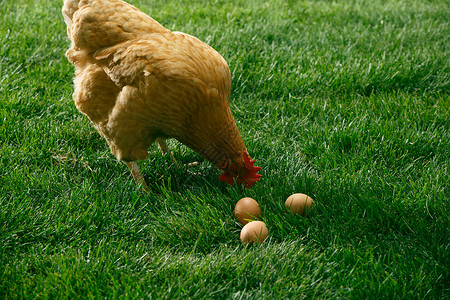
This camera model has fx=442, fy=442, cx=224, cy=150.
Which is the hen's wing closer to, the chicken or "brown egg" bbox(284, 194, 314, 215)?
the chicken

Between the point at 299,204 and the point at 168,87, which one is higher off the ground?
the point at 168,87

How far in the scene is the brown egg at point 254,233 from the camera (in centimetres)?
251

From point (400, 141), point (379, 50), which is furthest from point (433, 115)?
point (379, 50)

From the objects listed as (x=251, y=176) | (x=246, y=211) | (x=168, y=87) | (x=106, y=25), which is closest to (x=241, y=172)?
(x=251, y=176)

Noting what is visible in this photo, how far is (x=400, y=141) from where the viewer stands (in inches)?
132

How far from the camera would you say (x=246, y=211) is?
2.67 meters

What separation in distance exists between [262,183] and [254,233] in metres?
0.53

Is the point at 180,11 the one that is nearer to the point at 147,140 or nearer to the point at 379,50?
the point at 379,50

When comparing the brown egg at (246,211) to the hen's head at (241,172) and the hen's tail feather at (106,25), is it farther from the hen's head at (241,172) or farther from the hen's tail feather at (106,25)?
the hen's tail feather at (106,25)

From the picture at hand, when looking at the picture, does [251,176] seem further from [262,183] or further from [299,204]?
[299,204]

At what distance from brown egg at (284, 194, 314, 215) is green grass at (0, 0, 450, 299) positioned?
66mm

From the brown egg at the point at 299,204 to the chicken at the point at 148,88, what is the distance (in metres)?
0.33

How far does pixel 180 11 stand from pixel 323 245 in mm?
4003

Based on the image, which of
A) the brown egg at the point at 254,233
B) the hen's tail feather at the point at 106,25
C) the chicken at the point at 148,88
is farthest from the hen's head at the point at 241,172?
the hen's tail feather at the point at 106,25
